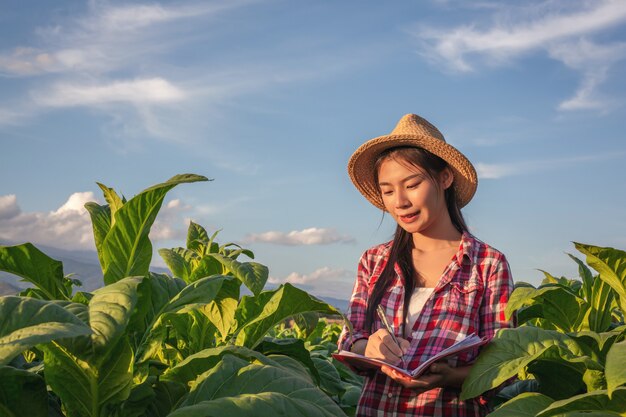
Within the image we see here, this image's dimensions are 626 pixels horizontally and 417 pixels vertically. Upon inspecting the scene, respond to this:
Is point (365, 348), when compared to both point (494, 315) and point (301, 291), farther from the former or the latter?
point (301, 291)

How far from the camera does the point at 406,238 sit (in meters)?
3.13

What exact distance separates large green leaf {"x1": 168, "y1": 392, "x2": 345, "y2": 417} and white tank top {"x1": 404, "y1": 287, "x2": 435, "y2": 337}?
143cm

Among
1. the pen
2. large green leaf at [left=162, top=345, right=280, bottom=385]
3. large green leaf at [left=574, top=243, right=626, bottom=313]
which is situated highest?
large green leaf at [left=574, top=243, right=626, bottom=313]

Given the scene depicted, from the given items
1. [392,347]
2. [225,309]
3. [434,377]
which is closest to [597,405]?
[434,377]

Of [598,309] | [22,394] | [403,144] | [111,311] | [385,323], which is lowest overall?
[22,394]

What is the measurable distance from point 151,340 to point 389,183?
138cm

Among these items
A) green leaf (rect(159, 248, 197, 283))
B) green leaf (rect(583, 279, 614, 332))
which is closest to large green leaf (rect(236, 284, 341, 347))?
green leaf (rect(159, 248, 197, 283))

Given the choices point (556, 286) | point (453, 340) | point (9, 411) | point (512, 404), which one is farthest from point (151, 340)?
point (556, 286)

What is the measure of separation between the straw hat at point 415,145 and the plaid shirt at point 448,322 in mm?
274

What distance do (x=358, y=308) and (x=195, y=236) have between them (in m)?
0.86

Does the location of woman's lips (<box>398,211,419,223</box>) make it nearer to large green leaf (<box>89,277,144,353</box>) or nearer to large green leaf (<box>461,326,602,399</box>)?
large green leaf (<box>461,326,602,399</box>)

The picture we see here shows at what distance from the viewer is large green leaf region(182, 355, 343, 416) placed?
1612mm

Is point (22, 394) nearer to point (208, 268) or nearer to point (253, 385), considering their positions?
point (253, 385)

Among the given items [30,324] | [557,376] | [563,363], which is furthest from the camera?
[557,376]
